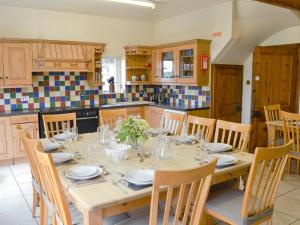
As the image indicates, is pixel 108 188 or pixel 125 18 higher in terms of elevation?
pixel 125 18

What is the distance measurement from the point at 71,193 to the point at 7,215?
1671 millimetres

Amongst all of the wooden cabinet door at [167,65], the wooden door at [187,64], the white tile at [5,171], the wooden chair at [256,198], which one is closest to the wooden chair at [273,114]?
the wooden door at [187,64]

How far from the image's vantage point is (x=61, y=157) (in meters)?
2.21

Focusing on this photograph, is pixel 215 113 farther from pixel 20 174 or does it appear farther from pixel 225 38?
pixel 20 174

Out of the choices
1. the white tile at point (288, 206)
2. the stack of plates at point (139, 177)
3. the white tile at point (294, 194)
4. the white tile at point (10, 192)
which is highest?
the stack of plates at point (139, 177)

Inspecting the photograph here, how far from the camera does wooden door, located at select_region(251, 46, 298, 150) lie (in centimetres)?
493

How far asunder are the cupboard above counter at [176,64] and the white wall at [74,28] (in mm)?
343

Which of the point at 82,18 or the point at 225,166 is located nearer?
the point at 225,166

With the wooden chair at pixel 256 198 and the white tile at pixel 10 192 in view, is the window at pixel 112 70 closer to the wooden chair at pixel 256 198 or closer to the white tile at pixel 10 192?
the white tile at pixel 10 192

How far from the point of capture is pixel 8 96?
4715 mm

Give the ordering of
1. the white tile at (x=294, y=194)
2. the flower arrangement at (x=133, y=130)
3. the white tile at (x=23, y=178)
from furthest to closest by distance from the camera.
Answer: the white tile at (x=23, y=178)
the white tile at (x=294, y=194)
the flower arrangement at (x=133, y=130)

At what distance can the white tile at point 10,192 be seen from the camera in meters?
3.31

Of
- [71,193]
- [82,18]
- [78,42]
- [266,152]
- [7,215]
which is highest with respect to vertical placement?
[82,18]

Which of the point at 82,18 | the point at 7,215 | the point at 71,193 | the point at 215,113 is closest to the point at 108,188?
the point at 71,193
